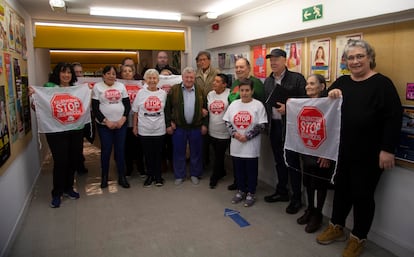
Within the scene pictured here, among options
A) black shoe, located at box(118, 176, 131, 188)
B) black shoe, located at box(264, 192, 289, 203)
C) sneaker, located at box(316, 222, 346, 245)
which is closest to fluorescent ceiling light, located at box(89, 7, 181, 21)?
black shoe, located at box(118, 176, 131, 188)

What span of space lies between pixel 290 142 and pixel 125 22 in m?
3.42

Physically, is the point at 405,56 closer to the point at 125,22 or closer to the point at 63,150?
the point at 63,150

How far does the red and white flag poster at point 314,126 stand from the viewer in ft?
7.79

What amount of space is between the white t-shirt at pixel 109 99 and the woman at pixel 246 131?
1.32m

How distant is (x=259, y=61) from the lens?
430 centimetres

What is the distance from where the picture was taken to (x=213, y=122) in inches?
147

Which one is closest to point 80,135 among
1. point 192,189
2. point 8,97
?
point 8,97

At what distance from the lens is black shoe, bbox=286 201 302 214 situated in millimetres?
3087

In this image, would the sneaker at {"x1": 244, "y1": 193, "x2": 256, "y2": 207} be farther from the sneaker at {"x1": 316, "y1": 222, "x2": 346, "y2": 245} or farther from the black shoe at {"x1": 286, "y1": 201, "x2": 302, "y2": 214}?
the sneaker at {"x1": 316, "y1": 222, "x2": 346, "y2": 245}

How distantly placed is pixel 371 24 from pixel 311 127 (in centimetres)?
106

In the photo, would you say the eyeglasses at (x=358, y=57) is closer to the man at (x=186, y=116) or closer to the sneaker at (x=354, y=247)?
the sneaker at (x=354, y=247)

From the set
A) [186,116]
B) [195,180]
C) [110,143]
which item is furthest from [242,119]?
[110,143]

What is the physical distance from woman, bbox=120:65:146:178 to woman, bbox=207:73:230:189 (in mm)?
1083

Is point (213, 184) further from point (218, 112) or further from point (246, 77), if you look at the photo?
point (246, 77)
